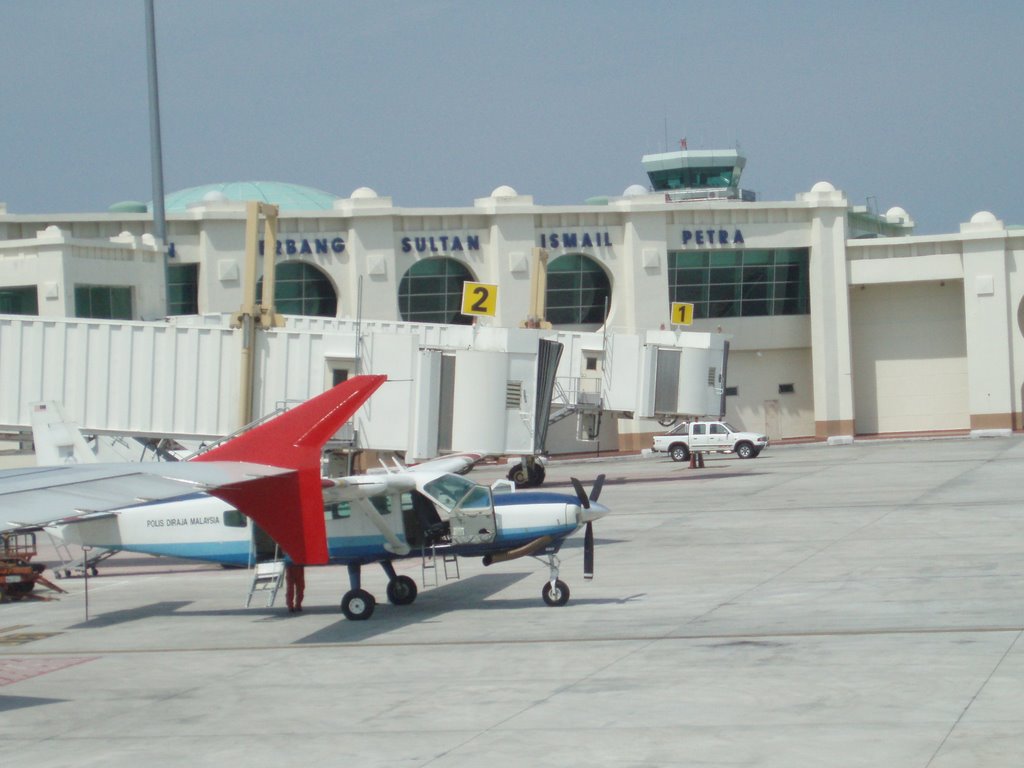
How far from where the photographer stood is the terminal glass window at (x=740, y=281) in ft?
217

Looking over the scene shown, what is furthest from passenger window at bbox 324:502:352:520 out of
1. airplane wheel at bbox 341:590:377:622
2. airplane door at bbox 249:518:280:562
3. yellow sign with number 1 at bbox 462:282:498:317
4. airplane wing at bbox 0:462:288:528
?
yellow sign with number 1 at bbox 462:282:498:317

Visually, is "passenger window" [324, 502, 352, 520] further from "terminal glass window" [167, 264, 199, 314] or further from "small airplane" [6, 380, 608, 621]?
"terminal glass window" [167, 264, 199, 314]

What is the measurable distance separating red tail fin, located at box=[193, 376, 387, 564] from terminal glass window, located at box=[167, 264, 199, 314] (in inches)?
1595

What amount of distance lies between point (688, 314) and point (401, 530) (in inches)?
1494

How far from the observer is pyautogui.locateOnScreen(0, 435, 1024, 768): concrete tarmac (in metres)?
12.7

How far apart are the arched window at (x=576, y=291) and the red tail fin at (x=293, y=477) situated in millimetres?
45480

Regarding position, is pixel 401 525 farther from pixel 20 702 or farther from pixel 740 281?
pixel 740 281

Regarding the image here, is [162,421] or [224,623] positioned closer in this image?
[224,623]

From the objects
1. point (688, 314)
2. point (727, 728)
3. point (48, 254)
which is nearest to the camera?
point (727, 728)

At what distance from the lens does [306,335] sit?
112ft

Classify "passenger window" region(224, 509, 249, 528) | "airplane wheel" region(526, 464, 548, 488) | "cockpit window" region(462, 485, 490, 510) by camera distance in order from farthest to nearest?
"airplane wheel" region(526, 464, 548, 488)
"passenger window" region(224, 509, 249, 528)
"cockpit window" region(462, 485, 490, 510)

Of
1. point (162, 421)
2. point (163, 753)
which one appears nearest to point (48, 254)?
point (162, 421)

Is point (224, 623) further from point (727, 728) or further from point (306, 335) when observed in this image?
point (306, 335)

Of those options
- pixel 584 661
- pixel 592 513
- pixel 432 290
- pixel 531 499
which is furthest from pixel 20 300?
pixel 584 661
